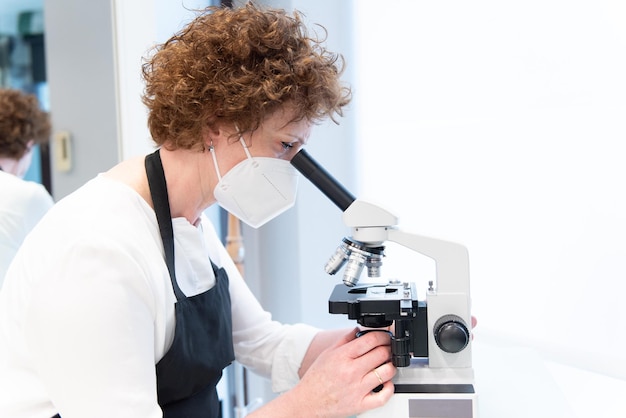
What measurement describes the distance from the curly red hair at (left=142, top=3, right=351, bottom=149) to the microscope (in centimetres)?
20

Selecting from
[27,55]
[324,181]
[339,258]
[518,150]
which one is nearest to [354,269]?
[339,258]

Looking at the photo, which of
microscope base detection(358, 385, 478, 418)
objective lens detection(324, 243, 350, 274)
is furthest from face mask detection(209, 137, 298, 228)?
microscope base detection(358, 385, 478, 418)

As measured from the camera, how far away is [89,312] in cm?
89

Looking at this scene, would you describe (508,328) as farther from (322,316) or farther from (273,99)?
(273,99)

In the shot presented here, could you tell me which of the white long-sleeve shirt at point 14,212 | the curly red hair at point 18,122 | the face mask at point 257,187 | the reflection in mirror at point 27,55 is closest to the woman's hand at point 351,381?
the face mask at point 257,187

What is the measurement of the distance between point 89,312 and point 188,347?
268mm

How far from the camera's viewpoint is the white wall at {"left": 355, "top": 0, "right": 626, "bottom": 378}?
1.40 metres

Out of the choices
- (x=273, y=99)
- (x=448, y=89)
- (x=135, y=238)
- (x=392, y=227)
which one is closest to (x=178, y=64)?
(x=273, y=99)

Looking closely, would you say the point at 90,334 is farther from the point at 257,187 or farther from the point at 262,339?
the point at 262,339

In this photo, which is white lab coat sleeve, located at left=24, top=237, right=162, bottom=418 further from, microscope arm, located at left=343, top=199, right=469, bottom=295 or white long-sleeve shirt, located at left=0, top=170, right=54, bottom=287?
white long-sleeve shirt, located at left=0, top=170, right=54, bottom=287

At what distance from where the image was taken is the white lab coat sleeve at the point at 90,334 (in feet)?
2.91

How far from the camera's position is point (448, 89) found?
170cm

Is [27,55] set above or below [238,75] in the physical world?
above

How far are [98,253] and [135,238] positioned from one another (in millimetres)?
97
